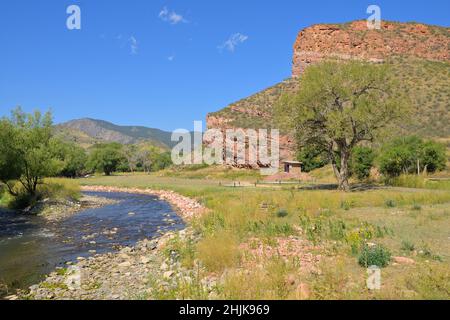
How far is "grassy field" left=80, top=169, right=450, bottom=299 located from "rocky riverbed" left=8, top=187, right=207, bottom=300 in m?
0.59

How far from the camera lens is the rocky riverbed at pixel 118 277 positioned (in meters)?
8.65

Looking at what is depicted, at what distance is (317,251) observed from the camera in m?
10.7

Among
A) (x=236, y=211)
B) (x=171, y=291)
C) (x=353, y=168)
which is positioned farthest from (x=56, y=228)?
(x=353, y=168)

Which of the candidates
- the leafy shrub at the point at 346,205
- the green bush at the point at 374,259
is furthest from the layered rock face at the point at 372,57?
the green bush at the point at 374,259

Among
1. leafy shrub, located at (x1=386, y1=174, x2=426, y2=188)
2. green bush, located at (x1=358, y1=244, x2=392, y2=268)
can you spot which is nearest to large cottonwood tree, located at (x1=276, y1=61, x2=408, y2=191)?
leafy shrub, located at (x1=386, y1=174, x2=426, y2=188)

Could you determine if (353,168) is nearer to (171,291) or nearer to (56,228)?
(56,228)

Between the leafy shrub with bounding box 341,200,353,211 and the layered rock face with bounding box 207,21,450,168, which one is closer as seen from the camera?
the leafy shrub with bounding box 341,200,353,211

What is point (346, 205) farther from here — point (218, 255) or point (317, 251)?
point (218, 255)

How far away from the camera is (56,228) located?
65.2ft

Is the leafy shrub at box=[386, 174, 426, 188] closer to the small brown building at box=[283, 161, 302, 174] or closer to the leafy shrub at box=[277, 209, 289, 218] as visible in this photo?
the leafy shrub at box=[277, 209, 289, 218]

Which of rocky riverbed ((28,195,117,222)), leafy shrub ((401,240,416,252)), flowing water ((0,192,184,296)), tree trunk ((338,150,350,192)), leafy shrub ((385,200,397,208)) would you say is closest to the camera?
leafy shrub ((401,240,416,252))

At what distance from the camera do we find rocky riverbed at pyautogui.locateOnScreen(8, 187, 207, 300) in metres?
8.65

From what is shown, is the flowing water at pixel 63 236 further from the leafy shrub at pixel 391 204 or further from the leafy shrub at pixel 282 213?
the leafy shrub at pixel 391 204

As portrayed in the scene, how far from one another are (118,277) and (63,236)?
8.99m
